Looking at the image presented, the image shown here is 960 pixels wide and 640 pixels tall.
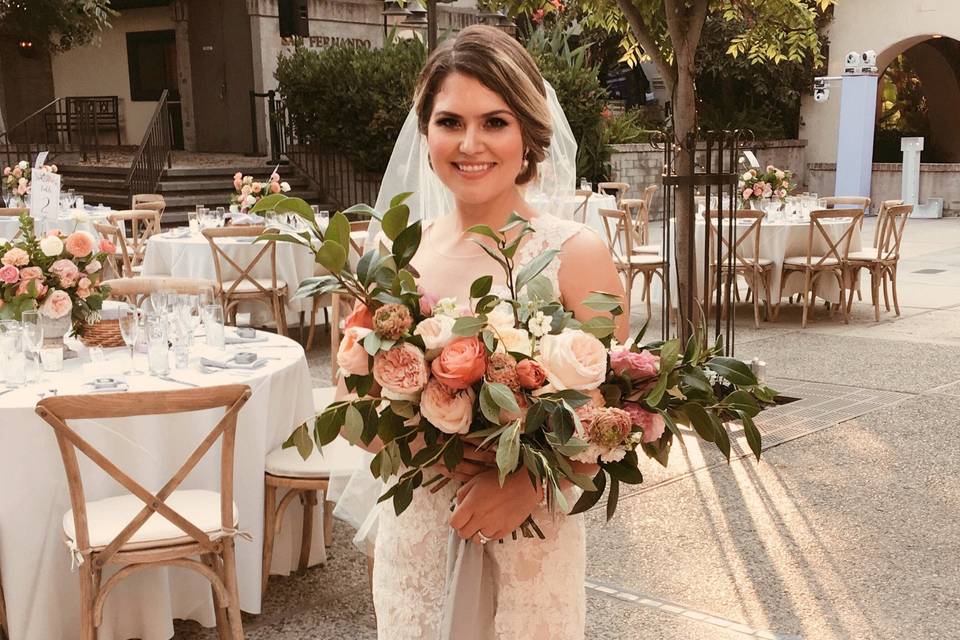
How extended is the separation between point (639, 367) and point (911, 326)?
777cm

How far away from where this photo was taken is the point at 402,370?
1.61 metres

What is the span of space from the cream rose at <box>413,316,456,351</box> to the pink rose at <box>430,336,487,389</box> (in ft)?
0.03

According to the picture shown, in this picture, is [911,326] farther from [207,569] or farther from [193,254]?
[207,569]

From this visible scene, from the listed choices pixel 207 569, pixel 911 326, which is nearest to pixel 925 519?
pixel 207 569

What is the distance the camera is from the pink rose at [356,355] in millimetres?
1671

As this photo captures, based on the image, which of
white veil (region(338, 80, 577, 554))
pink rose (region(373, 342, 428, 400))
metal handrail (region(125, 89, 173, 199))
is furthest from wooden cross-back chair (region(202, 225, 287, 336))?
metal handrail (region(125, 89, 173, 199))

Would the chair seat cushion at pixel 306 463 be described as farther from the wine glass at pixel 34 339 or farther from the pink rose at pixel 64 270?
the pink rose at pixel 64 270

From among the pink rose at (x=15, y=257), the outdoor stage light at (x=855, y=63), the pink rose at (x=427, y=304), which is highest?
the outdoor stage light at (x=855, y=63)

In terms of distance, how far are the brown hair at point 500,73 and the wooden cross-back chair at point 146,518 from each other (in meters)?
1.48

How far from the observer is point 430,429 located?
167 centimetres

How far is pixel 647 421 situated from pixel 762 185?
8.24 meters

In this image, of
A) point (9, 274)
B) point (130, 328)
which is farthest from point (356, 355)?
point (9, 274)

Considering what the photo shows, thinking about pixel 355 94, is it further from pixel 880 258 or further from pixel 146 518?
pixel 146 518

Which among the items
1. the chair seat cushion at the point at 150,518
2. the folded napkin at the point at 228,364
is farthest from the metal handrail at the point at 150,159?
the chair seat cushion at the point at 150,518
